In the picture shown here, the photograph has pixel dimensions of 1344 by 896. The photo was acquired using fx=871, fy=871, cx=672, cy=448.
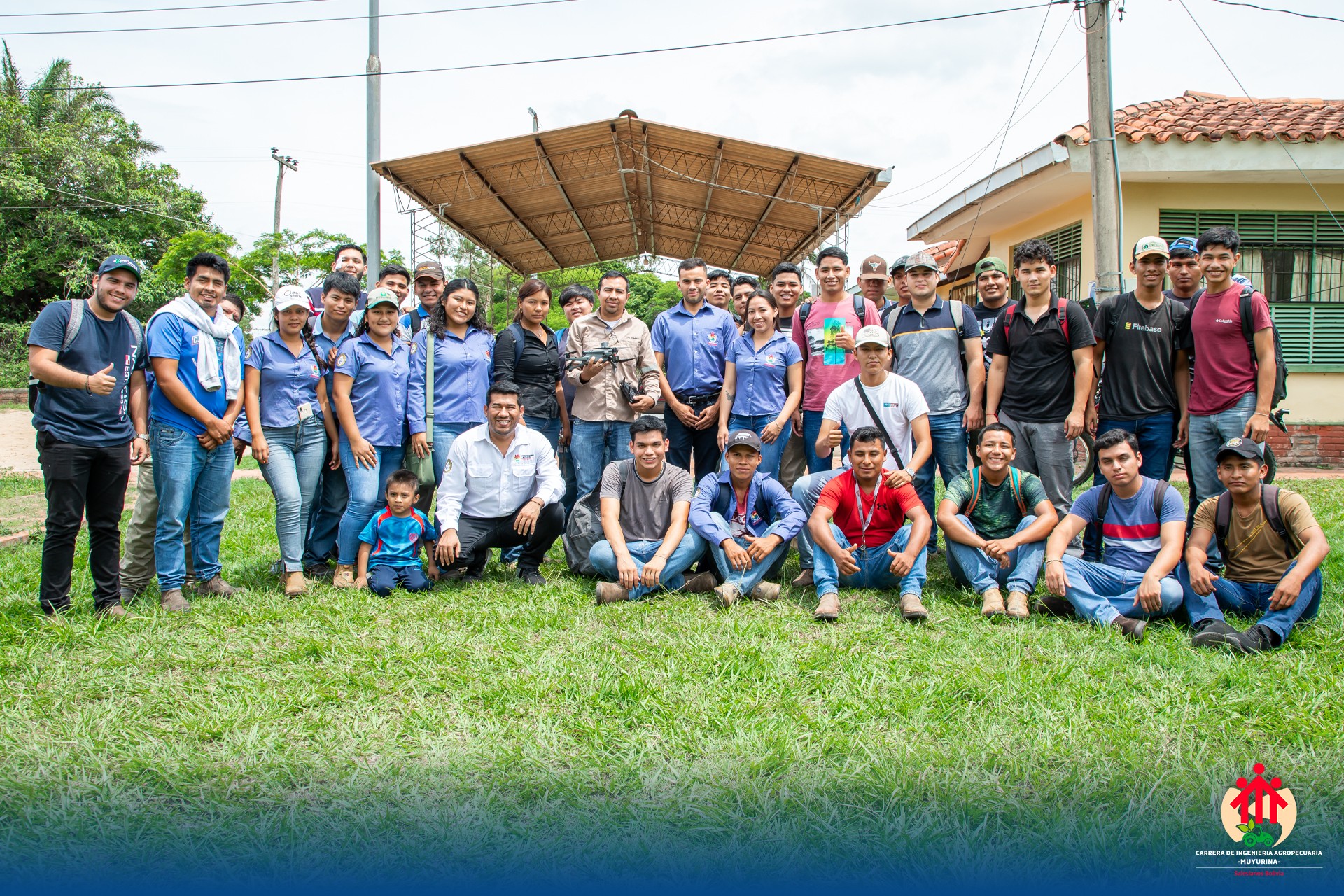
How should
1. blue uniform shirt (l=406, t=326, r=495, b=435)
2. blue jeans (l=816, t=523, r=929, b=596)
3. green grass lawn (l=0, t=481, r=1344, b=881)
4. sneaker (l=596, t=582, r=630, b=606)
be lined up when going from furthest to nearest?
blue uniform shirt (l=406, t=326, r=495, b=435) → sneaker (l=596, t=582, r=630, b=606) → blue jeans (l=816, t=523, r=929, b=596) → green grass lawn (l=0, t=481, r=1344, b=881)

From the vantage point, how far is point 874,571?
555 cm

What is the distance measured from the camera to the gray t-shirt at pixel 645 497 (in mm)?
5707

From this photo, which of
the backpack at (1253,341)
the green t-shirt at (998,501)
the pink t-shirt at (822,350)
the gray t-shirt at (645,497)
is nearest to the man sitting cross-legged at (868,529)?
the green t-shirt at (998,501)

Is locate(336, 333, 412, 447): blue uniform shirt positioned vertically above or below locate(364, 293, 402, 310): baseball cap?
below

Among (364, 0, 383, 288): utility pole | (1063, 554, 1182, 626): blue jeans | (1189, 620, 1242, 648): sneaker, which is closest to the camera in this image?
(1189, 620, 1242, 648): sneaker

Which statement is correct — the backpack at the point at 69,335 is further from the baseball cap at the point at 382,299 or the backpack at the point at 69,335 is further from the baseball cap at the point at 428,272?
the baseball cap at the point at 428,272

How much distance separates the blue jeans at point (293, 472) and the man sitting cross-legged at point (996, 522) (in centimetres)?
400

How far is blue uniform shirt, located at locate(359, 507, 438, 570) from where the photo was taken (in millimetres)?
5703

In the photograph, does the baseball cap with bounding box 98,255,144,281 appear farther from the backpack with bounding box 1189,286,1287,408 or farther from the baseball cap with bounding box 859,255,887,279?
the backpack with bounding box 1189,286,1287,408

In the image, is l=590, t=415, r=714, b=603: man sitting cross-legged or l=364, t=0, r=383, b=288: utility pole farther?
l=364, t=0, r=383, b=288: utility pole

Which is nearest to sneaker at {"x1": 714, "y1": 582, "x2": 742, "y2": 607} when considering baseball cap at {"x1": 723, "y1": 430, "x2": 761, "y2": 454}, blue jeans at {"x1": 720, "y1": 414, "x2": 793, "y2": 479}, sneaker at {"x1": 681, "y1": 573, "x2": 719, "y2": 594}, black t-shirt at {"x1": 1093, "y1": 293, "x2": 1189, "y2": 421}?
sneaker at {"x1": 681, "y1": 573, "x2": 719, "y2": 594}

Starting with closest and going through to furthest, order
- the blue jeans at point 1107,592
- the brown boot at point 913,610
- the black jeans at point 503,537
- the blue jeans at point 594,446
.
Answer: the blue jeans at point 1107,592, the brown boot at point 913,610, the black jeans at point 503,537, the blue jeans at point 594,446

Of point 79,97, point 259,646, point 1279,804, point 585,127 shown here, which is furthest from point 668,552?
point 79,97

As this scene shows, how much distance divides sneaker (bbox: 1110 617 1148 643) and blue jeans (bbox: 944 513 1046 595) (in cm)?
54
